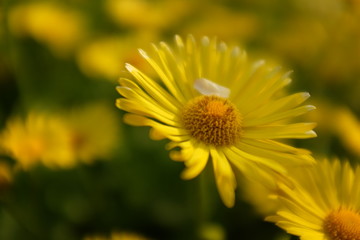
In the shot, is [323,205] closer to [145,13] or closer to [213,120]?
[213,120]

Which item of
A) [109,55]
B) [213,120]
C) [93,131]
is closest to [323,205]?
[213,120]

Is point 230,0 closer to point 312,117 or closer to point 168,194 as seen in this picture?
point 312,117

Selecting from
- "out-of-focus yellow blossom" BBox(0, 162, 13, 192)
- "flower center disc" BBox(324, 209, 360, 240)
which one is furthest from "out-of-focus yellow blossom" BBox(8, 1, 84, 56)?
"flower center disc" BBox(324, 209, 360, 240)

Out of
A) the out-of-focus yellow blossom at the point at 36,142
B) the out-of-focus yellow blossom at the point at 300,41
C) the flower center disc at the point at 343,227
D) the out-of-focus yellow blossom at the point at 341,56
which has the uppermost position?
the out-of-focus yellow blossom at the point at 300,41

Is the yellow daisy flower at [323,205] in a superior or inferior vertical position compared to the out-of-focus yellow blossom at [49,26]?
inferior

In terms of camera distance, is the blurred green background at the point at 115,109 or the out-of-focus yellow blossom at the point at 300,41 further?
the out-of-focus yellow blossom at the point at 300,41

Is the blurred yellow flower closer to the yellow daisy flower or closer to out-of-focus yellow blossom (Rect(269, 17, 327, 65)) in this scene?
the yellow daisy flower

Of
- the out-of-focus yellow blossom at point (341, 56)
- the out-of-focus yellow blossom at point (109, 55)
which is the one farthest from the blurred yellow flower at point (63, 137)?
the out-of-focus yellow blossom at point (341, 56)

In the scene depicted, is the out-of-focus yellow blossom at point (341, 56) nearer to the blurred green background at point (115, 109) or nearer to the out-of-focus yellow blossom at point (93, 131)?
the blurred green background at point (115, 109)
